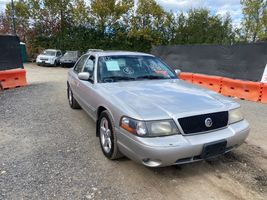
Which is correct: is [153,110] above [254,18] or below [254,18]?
below

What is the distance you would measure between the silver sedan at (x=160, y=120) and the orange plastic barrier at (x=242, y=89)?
4.75m

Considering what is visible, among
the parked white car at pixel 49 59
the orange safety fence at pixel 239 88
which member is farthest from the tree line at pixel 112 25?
the orange safety fence at pixel 239 88

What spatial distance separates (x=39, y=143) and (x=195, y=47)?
365 inches

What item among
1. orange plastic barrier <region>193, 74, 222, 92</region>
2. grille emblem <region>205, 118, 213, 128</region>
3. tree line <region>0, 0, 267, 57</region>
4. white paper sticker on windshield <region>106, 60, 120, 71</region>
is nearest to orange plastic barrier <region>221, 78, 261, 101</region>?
orange plastic barrier <region>193, 74, 222, 92</region>

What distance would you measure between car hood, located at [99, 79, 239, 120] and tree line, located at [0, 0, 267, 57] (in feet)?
76.9

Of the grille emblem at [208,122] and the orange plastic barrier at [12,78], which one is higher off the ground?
the grille emblem at [208,122]

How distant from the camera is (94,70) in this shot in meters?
4.53

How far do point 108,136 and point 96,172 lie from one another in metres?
0.55

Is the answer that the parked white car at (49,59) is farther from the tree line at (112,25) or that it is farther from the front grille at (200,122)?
the front grille at (200,122)

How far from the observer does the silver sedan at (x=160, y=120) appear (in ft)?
9.54

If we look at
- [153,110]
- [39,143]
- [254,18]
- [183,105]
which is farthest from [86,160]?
[254,18]

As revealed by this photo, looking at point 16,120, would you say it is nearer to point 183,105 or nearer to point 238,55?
point 183,105

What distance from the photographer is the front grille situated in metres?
2.99

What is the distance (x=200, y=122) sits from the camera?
3062 millimetres
